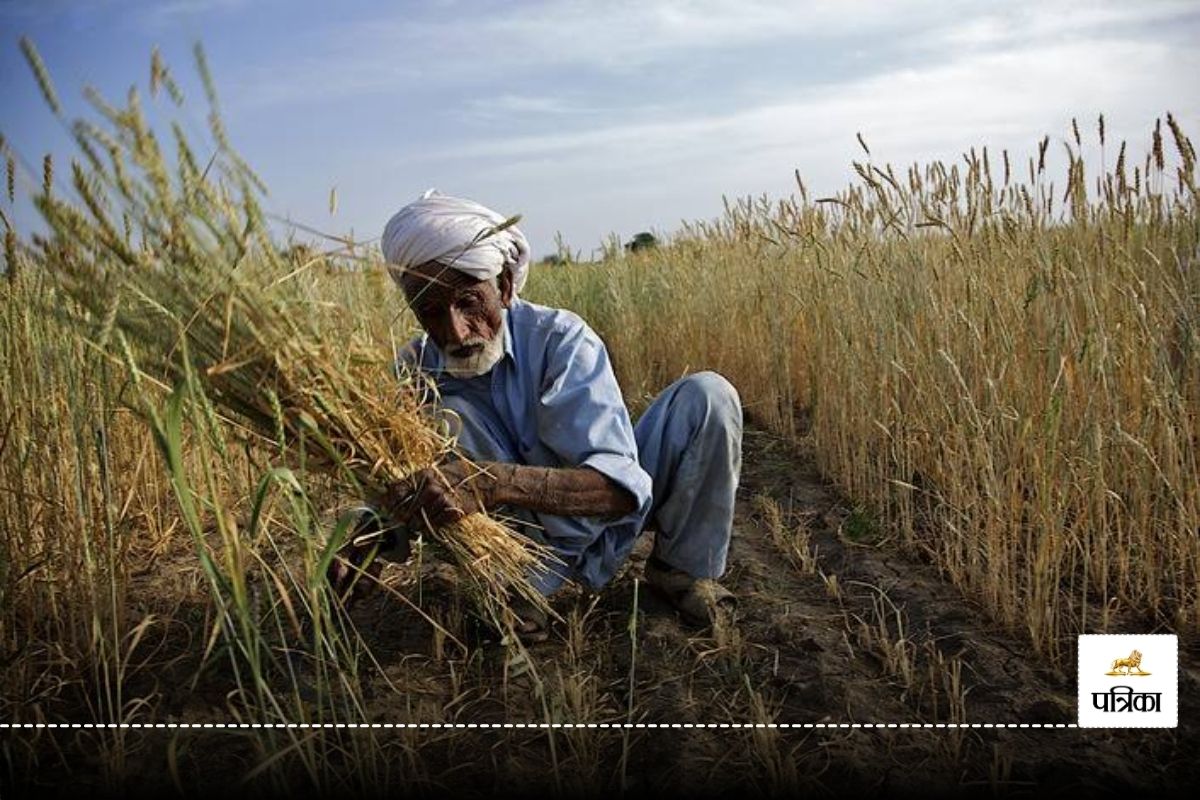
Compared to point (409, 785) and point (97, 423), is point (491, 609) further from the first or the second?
point (97, 423)

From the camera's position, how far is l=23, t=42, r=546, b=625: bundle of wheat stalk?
59.9 inches

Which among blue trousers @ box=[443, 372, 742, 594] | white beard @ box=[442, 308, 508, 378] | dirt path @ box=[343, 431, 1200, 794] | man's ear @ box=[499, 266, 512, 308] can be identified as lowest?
dirt path @ box=[343, 431, 1200, 794]

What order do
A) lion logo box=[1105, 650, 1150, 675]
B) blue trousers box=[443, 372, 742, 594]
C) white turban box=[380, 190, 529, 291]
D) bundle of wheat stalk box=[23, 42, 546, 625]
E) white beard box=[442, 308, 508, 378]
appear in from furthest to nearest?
1. blue trousers box=[443, 372, 742, 594]
2. white beard box=[442, 308, 508, 378]
3. white turban box=[380, 190, 529, 291]
4. lion logo box=[1105, 650, 1150, 675]
5. bundle of wheat stalk box=[23, 42, 546, 625]

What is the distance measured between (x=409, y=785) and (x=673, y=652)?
0.71 metres

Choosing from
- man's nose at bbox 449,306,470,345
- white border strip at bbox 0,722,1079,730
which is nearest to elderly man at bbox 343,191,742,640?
man's nose at bbox 449,306,470,345

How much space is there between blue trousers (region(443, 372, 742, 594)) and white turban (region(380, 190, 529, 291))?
0.52m

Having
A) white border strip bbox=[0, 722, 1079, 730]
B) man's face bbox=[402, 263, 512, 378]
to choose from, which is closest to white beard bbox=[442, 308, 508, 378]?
man's face bbox=[402, 263, 512, 378]

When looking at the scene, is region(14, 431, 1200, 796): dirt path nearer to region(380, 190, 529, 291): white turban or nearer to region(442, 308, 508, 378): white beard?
region(442, 308, 508, 378): white beard

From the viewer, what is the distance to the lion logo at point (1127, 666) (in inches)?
77.7

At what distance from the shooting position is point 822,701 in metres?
2.04

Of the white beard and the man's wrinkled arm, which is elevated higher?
the white beard

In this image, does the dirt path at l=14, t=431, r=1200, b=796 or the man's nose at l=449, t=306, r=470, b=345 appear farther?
the man's nose at l=449, t=306, r=470, b=345

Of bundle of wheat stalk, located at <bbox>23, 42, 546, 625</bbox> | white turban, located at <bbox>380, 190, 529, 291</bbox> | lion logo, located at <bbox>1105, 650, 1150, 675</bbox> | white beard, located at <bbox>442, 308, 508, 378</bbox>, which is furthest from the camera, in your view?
white beard, located at <bbox>442, 308, 508, 378</bbox>

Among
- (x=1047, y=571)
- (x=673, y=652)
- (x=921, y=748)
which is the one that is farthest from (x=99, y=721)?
(x=1047, y=571)
